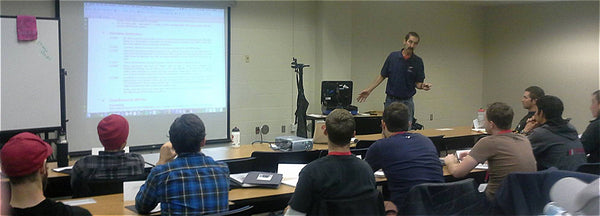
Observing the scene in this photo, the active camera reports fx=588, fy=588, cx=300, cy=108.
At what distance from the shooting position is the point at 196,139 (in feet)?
9.16

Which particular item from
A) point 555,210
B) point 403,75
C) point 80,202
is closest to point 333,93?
point 403,75

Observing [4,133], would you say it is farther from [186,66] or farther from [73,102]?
[186,66]

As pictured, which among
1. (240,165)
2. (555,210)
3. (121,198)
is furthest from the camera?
(240,165)

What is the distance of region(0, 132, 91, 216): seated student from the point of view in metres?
2.07

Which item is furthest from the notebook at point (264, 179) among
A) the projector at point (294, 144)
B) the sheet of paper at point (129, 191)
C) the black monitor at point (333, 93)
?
the black monitor at point (333, 93)

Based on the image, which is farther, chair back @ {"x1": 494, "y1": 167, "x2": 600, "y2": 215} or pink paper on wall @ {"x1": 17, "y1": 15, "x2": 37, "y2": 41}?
pink paper on wall @ {"x1": 17, "y1": 15, "x2": 37, "y2": 41}

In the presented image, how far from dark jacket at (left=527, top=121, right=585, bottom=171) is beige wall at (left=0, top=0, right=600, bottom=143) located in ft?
13.5

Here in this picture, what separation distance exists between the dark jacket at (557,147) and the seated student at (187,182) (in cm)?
230

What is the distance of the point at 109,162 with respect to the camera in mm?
3375

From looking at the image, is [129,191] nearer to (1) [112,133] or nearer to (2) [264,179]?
(1) [112,133]

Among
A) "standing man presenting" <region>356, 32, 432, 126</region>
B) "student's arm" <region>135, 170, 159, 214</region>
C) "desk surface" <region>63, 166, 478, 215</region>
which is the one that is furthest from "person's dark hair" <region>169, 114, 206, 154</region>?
"standing man presenting" <region>356, 32, 432, 126</region>

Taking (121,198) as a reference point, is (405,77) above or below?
above

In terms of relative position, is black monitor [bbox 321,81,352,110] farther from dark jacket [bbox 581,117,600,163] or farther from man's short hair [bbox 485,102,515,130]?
man's short hair [bbox 485,102,515,130]

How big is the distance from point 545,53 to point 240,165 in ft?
21.7
